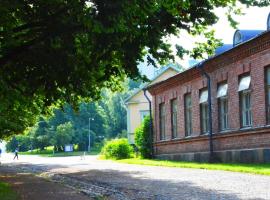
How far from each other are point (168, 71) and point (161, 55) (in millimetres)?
40828

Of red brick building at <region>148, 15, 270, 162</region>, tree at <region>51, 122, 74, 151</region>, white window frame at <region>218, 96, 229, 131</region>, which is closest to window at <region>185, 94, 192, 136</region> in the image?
red brick building at <region>148, 15, 270, 162</region>

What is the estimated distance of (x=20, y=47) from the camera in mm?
13531

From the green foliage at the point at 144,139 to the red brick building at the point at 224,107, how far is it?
1260 mm

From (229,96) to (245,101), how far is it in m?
1.43

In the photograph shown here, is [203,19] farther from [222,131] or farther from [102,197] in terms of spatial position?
[222,131]

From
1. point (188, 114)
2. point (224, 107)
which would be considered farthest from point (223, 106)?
point (188, 114)

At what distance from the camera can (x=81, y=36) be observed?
39.4ft

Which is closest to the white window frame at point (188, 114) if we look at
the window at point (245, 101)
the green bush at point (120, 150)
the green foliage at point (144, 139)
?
the green foliage at point (144, 139)

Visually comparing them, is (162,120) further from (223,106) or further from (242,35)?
(242,35)

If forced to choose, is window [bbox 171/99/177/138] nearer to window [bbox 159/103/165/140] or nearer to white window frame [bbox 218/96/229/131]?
window [bbox 159/103/165/140]

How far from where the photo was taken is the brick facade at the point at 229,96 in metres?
23.8

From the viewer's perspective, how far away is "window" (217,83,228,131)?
91.7 feet

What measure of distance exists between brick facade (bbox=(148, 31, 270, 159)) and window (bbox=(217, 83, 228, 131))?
0.94 feet

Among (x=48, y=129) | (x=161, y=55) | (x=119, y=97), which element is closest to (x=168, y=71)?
(x=161, y=55)
